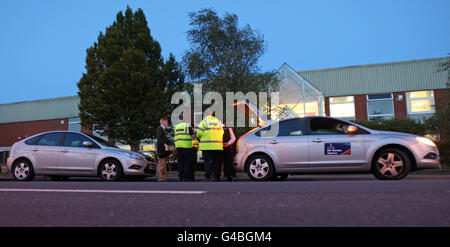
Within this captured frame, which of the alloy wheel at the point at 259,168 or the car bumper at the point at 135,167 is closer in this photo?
the alloy wheel at the point at 259,168

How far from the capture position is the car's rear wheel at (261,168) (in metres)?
8.45

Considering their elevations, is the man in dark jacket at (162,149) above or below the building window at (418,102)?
below

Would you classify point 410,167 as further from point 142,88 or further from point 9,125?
point 9,125

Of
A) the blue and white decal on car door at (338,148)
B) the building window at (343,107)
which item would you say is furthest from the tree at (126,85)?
the building window at (343,107)

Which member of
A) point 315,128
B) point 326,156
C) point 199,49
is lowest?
point 326,156

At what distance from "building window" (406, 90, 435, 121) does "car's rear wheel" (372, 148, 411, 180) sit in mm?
22864

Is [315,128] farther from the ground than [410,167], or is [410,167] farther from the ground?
[315,128]

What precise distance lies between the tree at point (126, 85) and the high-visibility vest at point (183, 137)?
34.8 feet

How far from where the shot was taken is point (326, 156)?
819 centimetres

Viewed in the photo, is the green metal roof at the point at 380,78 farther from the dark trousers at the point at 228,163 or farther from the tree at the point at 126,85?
the dark trousers at the point at 228,163
